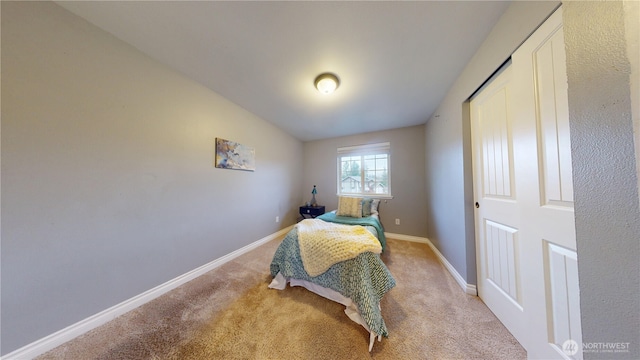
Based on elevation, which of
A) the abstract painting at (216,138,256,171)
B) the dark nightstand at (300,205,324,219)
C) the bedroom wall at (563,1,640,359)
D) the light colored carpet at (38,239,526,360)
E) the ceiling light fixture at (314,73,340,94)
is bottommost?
the light colored carpet at (38,239,526,360)

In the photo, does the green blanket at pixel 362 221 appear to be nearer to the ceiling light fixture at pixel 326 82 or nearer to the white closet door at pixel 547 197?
the white closet door at pixel 547 197

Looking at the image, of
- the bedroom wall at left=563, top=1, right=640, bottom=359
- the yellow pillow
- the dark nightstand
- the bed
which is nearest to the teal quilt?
the bed

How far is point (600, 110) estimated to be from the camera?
49 cm

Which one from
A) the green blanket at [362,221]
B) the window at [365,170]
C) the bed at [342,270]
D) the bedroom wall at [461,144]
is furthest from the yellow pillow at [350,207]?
the bedroom wall at [461,144]

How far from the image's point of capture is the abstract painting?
87.4 inches

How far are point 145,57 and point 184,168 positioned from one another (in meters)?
1.05

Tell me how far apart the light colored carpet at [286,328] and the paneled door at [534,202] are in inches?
11.2

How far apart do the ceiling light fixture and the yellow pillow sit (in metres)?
1.73

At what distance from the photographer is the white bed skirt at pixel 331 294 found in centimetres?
125

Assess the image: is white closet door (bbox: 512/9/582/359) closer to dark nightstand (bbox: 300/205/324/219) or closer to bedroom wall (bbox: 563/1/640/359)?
bedroom wall (bbox: 563/1/640/359)

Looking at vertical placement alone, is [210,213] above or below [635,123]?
below

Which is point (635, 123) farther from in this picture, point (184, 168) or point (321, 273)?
point (184, 168)

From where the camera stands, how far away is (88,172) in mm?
1263

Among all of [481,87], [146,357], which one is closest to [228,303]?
[146,357]
